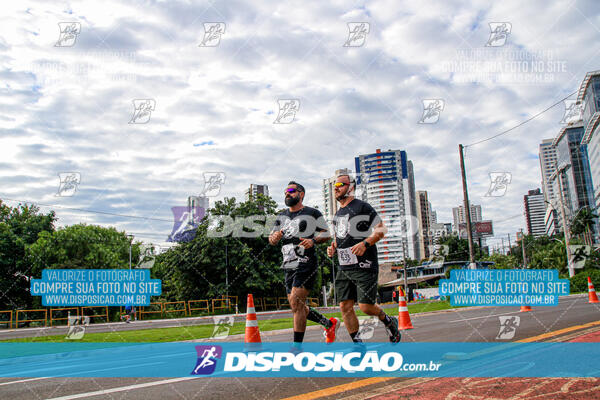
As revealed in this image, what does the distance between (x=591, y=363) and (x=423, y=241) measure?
138 metres

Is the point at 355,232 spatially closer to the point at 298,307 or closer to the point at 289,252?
the point at 289,252

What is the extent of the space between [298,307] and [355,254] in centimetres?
93

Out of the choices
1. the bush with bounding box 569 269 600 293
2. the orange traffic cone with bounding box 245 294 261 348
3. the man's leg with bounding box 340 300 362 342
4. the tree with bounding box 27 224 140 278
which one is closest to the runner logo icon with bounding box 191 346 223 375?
the orange traffic cone with bounding box 245 294 261 348

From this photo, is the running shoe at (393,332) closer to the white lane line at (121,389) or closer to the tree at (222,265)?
the white lane line at (121,389)

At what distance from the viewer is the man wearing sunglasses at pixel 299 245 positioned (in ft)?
16.5

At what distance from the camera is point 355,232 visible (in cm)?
486

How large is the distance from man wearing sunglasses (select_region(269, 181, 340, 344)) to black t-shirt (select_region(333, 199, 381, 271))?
24 centimetres

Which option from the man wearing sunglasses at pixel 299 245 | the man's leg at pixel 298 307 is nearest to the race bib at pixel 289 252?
the man wearing sunglasses at pixel 299 245

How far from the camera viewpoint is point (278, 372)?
4.16 meters

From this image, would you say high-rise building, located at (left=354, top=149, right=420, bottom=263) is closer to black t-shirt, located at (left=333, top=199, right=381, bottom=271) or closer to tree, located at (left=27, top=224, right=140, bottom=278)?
Answer: tree, located at (left=27, top=224, right=140, bottom=278)

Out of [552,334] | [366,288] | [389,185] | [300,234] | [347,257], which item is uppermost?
[389,185]

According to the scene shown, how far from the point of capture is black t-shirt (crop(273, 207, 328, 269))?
5.06m

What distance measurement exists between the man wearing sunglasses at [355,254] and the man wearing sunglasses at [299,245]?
0.25m

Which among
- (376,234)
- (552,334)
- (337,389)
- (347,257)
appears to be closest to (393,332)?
(347,257)
